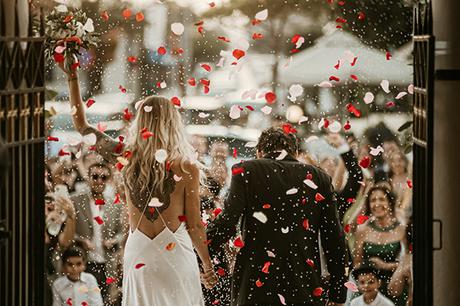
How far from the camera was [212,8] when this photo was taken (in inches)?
389

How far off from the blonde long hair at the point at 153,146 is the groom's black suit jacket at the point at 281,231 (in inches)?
20.1

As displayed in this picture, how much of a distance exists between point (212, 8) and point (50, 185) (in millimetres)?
2266

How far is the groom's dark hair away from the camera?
693 centimetres

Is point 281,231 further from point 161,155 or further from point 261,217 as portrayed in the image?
point 161,155

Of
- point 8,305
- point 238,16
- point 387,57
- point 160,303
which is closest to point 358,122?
point 387,57

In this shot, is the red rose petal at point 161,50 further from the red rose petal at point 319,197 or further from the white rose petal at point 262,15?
the red rose petal at point 319,197

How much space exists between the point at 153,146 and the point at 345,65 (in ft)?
9.70

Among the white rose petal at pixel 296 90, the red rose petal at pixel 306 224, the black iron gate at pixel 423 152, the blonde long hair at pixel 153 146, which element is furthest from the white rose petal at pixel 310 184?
the white rose petal at pixel 296 90

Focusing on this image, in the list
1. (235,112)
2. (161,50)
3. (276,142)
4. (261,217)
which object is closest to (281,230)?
(261,217)

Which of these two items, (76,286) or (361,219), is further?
(361,219)

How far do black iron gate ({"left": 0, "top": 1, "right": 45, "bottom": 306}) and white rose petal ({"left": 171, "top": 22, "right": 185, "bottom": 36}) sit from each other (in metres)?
3.48

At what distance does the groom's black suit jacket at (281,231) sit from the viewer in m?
6.71

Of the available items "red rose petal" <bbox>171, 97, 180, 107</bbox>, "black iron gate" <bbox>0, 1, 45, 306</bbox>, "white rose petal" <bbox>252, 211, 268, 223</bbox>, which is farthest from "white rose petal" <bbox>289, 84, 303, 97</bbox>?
"black iron gate" <bbox>0, 1, 45, 306</bbox>

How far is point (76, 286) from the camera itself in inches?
339
